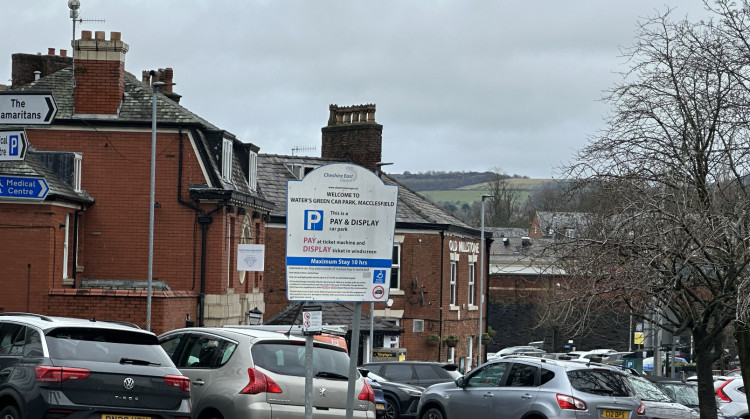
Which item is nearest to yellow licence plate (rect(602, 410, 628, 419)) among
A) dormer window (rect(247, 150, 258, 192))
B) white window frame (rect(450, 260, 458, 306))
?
dormer window (rect(247, 150, 258, 192))

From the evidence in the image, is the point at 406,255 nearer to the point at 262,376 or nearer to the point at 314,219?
the point at 262,376

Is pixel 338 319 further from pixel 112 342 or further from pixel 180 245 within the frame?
pixel 112 342

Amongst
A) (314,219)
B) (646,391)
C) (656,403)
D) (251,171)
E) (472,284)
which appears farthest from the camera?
(472,284)

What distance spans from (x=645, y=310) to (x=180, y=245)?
663 inches

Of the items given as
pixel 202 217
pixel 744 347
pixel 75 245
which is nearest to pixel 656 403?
pixel 744 347

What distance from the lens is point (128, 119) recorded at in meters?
32.3

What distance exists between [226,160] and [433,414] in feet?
52.8

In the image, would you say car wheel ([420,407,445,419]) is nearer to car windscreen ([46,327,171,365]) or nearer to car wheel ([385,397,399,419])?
car wheel ([385,397,399,419])

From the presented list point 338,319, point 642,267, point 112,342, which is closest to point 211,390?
point 112,342

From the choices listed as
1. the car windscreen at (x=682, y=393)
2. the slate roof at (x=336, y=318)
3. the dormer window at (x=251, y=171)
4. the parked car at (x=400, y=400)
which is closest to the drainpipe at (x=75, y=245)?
the dormer window at (x=251, y=171)

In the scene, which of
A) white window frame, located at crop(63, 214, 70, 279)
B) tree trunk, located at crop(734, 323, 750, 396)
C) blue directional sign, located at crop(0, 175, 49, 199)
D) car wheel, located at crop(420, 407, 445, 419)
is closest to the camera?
blue directional sign, located at crop(0, 175, 49, 199)

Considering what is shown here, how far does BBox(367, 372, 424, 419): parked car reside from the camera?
2355 cm

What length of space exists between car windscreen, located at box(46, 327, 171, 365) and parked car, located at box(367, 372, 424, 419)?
11717mm

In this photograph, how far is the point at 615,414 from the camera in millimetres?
16562
